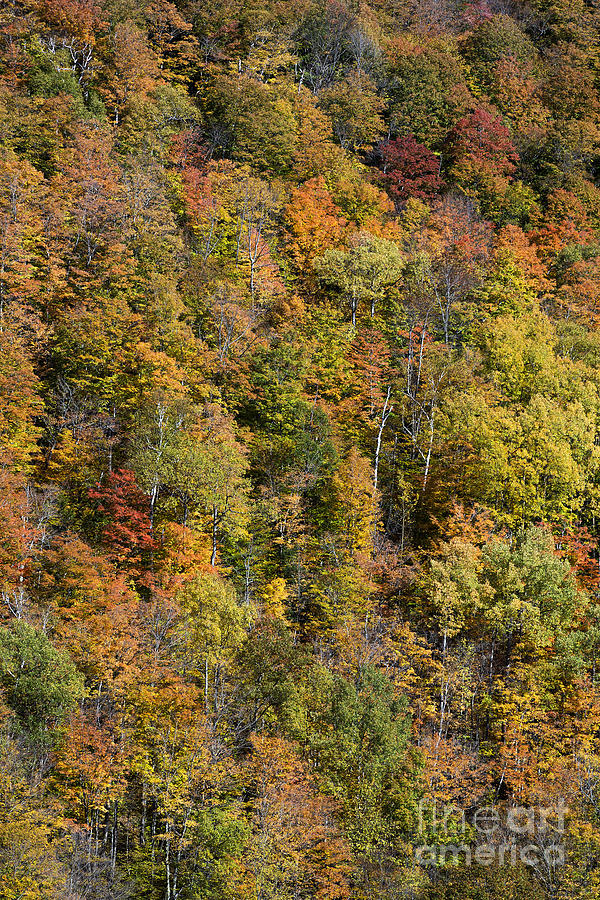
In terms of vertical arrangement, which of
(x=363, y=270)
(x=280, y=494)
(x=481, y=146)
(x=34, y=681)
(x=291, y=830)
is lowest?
(x=291, y=830)

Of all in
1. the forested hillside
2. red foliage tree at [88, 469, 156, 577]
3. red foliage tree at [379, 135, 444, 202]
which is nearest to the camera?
the forested hillside

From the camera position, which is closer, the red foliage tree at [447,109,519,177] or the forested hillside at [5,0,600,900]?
the forested hillside at [5,0,600,900]

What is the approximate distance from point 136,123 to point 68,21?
11.3m

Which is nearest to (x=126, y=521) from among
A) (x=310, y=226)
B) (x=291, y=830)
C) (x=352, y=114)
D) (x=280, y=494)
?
(x=280, y=494)

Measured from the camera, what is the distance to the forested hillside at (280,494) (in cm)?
3456

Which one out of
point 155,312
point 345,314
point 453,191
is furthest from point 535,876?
point 453,191

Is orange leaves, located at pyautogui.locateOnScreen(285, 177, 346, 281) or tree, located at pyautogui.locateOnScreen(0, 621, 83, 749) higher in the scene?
orange leaves, located at pyautogui.locateOnScreen(285, 177, 346, 281)

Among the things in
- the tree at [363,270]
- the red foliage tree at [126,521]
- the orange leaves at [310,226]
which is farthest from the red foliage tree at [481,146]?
the red foliage tree at [126,521]

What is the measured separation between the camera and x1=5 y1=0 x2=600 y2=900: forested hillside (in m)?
34.6

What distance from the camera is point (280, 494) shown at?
47000mm

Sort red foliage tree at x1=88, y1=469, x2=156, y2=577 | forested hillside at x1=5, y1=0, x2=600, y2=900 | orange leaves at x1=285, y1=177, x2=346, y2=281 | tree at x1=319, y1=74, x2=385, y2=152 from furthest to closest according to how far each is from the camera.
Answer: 1. tree at x1=319, y1=74, x2=385, y2=152
2. orange leaves at x1=285, y1=177, x2=346, y2=281
3. red foliage tree at x1=88, y1=469, x2=156, y2=577
4. forested hillside at x1=5, y1=0, x2=600, y2=900

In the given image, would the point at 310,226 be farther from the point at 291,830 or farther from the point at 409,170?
the point at 291,830

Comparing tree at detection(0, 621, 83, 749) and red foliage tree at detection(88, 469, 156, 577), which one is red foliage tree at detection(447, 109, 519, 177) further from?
tree at detection(0, 621, 83, 749)

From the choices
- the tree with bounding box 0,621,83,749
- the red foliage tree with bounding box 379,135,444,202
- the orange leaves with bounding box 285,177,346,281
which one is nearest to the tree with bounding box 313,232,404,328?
the orange leaves with bounding box 285,177,346,281
